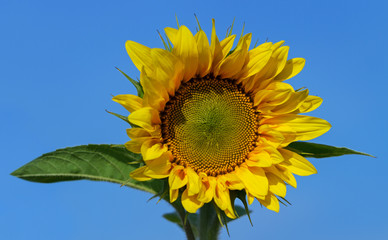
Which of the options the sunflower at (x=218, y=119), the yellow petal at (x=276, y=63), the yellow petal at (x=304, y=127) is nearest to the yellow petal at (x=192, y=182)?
the sunflower at (x=218, y=119)

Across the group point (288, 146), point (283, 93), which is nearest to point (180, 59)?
point (283, 93)

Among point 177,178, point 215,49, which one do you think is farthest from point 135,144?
point 215,49

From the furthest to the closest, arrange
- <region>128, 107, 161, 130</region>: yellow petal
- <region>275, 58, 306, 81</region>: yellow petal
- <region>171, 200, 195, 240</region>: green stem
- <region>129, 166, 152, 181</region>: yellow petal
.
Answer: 1. <region>171, 200, 195, 240</region>: green stem
2. <region>275, 58, 306, 81</region>: yellow petal
3. <region>129, 166, 152, 181</region>: yellow petal
4. <region>128, 107, 161, 130</region>: yellow petal

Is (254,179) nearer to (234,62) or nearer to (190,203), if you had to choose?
(190,203)

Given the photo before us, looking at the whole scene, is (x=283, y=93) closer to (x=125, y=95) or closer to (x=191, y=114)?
(x=191, y=114)

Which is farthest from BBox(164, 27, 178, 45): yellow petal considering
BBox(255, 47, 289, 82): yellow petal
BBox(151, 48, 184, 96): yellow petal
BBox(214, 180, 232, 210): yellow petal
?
BBox(214, 180, 232, 210): yellow petal

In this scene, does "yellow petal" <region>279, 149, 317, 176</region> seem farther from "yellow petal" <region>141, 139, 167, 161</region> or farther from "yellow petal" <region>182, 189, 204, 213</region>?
"yellow petal" <region>141, 139, 167, 161</region>

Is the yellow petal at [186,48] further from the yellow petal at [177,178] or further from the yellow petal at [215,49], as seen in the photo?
the yellow petal at [177,178]
